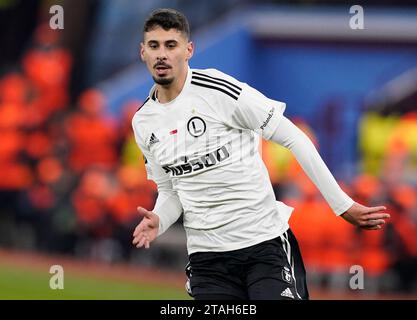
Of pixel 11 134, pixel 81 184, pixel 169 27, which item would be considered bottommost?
pixel 169 27

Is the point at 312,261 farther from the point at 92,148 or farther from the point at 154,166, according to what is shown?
the point at 154,166

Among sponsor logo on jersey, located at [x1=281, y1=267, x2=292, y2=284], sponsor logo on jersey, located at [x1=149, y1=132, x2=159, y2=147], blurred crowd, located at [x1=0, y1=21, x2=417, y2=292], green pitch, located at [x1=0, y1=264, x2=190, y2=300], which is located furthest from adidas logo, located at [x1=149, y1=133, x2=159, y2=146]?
blurred crowd, located at [x1=0, y1=21, x2=417, y2=292]

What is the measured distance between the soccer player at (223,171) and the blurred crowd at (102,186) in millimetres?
7078

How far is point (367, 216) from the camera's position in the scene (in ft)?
22.7

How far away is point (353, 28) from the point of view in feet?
62.0

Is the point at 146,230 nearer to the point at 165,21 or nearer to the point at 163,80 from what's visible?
the point at 163,80

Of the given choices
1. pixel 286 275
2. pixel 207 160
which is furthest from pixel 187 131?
pixel 286 275

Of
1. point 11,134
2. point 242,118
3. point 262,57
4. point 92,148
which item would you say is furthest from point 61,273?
point 242,118

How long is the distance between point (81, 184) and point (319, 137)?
3410 mm

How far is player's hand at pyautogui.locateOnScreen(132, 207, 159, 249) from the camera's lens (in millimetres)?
7020

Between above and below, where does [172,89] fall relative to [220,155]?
above

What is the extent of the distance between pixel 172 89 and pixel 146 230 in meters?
0.83

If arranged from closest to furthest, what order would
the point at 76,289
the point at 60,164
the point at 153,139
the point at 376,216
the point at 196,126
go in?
the point at 376,216
the point at 196,126
the point at 153,139
the point at 76,289
the point at 60,164

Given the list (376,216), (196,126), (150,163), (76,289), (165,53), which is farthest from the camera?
A: (76,289)
